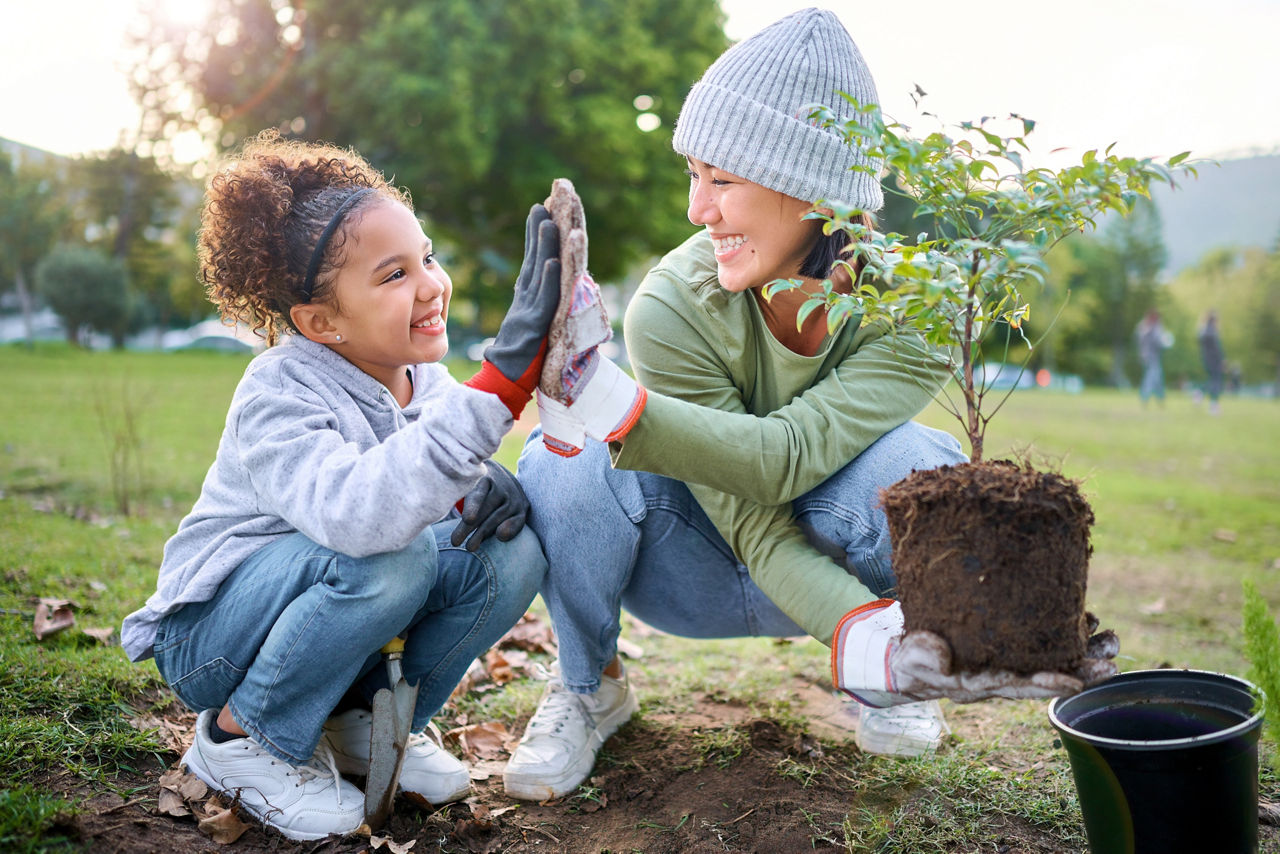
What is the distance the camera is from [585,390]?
1.86m

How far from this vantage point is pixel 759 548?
2.32 m

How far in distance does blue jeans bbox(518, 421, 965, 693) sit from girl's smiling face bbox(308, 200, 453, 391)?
0.47m

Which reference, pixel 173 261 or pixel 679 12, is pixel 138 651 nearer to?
pixel 679 12

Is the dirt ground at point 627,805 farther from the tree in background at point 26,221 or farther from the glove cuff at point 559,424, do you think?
the tree in background at point 26,221

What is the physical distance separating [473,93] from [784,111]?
17.1 m

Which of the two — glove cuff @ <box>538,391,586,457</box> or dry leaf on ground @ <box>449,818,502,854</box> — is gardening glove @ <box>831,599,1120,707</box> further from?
dry leaf on ground @ <box>449,818,502,854</box>

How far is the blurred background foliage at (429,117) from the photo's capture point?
17.5 m

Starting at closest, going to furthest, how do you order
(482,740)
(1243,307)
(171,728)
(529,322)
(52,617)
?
(529,322), (171,728), (482,740), (52,617), (1243,307)

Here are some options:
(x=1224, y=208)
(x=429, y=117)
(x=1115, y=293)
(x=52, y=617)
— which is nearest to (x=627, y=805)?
(x=52, y=617)

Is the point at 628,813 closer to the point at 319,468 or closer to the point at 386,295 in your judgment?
the point at 319,468

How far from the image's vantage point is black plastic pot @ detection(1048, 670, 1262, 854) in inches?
66.4

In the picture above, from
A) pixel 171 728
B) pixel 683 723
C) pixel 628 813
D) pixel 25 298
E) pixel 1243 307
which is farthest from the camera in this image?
pixel 1243 307

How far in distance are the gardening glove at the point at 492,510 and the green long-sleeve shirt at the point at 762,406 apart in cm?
41

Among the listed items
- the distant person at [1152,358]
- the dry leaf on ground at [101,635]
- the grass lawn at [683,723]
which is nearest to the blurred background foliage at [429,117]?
the distant person at [1152,358]
